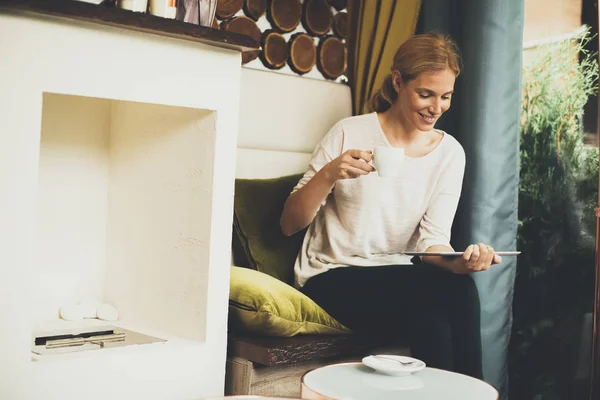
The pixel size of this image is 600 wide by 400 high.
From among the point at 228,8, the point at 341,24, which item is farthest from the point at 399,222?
the point at 341,24

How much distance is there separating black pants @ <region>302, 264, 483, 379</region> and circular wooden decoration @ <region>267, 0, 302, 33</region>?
1159 millimetres

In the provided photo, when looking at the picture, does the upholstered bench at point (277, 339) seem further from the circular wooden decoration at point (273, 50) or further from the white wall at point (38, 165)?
the circular wooden decoration at point (273, 50)

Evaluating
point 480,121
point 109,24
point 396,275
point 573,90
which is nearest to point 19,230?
point 109,24

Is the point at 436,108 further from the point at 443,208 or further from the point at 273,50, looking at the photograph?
the point at 273,50

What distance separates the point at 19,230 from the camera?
1429mm

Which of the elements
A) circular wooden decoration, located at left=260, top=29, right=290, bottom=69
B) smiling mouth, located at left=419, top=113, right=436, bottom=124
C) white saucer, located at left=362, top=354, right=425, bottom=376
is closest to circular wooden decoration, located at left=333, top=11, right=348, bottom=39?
circular wooden decoration, located at left=260, top=29, right=290, bottom=69

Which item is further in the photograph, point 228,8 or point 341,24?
point 341,24

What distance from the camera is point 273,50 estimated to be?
286cm

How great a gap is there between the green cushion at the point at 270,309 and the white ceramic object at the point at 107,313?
330mm

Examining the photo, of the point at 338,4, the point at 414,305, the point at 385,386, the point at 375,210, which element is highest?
the point at 338,4

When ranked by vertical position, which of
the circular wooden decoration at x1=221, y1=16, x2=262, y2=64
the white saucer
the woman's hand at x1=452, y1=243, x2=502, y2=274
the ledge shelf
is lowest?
the white saucer

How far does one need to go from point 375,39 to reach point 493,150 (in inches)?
27.1

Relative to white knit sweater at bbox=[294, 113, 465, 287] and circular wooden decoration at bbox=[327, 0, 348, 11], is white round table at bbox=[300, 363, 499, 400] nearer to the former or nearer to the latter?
white knit sweater at bbox=[294, 113, 465, 287]

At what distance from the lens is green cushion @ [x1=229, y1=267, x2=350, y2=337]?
189cm
